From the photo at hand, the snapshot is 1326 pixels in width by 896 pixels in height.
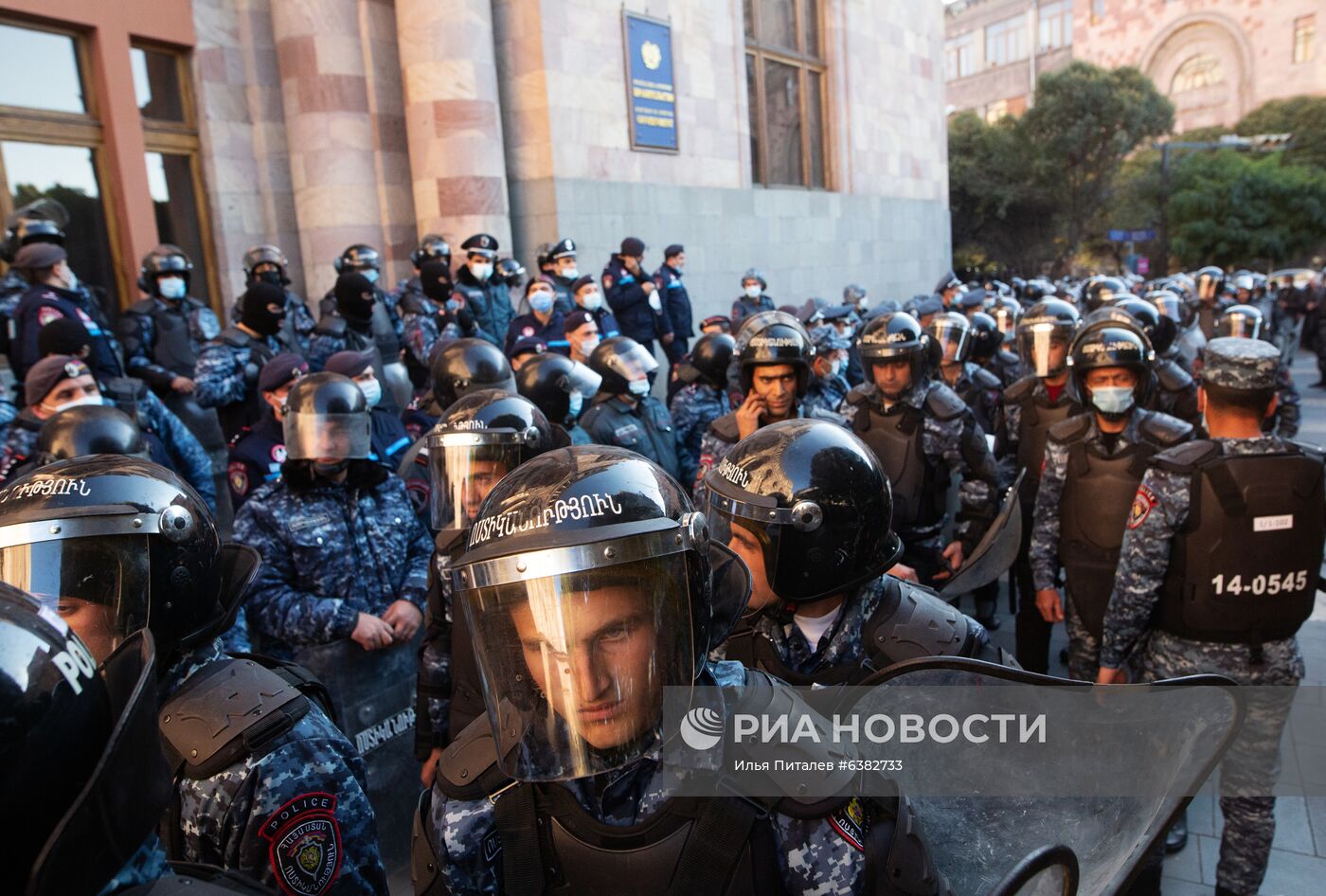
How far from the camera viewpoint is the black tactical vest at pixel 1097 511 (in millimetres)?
3652

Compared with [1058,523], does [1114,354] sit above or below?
above

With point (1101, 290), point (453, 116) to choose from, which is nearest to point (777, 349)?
point (1101, 290)

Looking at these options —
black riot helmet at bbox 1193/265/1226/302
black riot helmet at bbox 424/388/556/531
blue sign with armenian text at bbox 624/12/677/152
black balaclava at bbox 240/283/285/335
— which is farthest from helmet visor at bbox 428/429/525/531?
black riot helmet at bbox 1193/265/1226/302

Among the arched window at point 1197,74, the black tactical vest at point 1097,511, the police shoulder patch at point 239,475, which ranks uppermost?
the arched window at point 1197,74

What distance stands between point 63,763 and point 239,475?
3283mm

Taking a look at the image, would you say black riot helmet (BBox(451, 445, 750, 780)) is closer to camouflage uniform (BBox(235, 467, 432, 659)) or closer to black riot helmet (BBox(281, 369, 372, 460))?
camouflage uniform (BBox(235, 467, 432, 659))

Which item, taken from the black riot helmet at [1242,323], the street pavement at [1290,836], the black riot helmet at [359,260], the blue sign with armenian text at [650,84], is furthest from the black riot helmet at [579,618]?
the blue sign with armenian text at [650,84]

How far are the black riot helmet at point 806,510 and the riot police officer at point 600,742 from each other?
0.59 metres

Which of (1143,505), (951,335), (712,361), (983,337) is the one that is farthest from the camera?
(983,337)

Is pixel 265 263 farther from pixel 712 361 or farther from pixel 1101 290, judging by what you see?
pixel 1101 290

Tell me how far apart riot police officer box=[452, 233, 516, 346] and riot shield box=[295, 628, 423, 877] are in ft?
18.7

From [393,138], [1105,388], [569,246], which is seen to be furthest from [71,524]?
[393,138]

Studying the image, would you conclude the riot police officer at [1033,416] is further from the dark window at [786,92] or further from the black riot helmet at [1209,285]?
the dark window at [786,92]

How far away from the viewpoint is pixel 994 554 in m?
3.26
